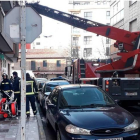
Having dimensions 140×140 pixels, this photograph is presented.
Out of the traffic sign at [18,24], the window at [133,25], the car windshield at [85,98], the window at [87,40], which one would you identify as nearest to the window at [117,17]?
the window at [133,25]

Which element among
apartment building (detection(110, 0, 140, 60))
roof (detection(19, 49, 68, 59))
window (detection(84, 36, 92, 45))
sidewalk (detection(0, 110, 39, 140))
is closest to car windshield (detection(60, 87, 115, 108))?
sidewalk (detection(0, 110, 39, 140))

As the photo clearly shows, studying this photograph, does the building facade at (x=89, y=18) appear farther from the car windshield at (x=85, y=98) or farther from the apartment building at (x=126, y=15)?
the car windshield at (x=85, y=98)

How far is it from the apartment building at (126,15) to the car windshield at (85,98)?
488 inches

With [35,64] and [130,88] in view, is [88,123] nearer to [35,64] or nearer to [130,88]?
[130,88]

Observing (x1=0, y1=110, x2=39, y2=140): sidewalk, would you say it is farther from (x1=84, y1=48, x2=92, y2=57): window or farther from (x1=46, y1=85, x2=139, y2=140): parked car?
(x1=84, y1=48, x2=92, y2=57): window

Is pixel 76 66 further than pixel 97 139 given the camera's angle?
Yes

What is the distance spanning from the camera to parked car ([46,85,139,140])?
5.33 metres

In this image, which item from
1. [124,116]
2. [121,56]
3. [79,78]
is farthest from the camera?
[79,78]

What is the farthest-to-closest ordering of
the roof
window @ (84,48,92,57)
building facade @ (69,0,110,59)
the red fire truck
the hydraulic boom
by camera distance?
the roof < building facade @ (69,0,110,59) < window @ (84,48,92,57) < the hydraulic boom < the red fire truck

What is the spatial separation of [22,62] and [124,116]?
8.42 feet

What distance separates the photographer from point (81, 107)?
6.56 metres

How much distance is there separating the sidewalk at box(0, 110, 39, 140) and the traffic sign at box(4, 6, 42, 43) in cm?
292

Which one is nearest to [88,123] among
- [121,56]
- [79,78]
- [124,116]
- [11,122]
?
[124,116]

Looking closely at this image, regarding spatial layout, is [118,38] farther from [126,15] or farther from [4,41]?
[126,15]
